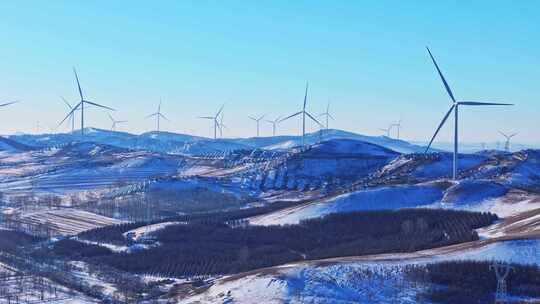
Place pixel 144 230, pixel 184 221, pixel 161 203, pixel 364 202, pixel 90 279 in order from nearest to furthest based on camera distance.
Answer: pixel 90 279, pixel 144 230, pixel 184 221, pixel 364 202, pixel 161 203

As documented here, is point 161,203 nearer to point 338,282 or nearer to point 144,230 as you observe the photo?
point 144,230

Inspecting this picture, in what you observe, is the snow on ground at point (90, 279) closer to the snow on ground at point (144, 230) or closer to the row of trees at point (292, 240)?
the row of trees at point (292, 240)

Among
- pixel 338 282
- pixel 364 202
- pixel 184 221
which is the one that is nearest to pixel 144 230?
pixel 184 221

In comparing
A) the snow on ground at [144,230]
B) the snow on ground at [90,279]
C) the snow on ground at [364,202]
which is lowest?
the snow on ground at [90,279]

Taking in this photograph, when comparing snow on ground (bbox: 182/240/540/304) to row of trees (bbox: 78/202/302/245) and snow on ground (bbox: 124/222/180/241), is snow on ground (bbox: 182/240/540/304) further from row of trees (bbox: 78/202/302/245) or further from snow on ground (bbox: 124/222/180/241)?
row of trees (bbox: 78/202/302/245)

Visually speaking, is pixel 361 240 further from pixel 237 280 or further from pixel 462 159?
pixel 462 159

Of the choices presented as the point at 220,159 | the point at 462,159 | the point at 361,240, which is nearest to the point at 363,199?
the point at 361,240

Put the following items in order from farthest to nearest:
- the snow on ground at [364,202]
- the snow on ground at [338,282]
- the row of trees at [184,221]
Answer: the snow on ground at [364,202] < the row of trees at [184,221] < the snow on ground at [338,282]

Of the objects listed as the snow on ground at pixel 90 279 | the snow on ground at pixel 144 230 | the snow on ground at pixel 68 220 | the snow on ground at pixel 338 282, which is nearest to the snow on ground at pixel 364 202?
the snow on ground at pixel 144 230
